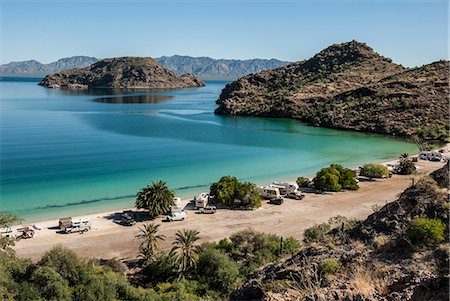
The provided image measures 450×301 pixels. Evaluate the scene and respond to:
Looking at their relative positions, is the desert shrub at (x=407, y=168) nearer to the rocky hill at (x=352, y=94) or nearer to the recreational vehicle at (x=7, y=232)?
the rocky hill at (x=352, y=94)

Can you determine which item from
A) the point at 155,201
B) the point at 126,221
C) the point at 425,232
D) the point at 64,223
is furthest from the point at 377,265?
the point at 64,223

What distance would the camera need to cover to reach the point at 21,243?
27.7 meters

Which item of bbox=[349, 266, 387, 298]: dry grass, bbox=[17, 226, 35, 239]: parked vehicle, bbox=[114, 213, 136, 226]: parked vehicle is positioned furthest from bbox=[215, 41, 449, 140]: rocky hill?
bbox=[349, 266, 387, 298]: dry grass

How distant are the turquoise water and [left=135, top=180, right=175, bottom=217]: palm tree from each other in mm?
4389

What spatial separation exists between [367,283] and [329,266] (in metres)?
1.91

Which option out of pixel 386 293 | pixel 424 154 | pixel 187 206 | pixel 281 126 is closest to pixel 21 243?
pixel 187 206

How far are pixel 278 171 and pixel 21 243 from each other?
3303cm

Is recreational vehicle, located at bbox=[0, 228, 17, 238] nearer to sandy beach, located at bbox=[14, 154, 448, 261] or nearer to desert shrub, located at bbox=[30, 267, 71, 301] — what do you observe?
sandy beach, located at bbox=[14, 154, 448, 261]

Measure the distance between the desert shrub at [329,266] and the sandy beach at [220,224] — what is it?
55.7 ft

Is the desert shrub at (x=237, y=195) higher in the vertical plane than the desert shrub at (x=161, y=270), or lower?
higher

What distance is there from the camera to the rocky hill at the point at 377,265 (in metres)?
8.97

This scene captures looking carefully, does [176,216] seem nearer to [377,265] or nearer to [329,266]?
[329,266]

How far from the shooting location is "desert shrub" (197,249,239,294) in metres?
20.9

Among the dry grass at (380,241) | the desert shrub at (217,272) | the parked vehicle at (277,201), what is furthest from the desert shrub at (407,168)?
the dry grass at (380,241)
